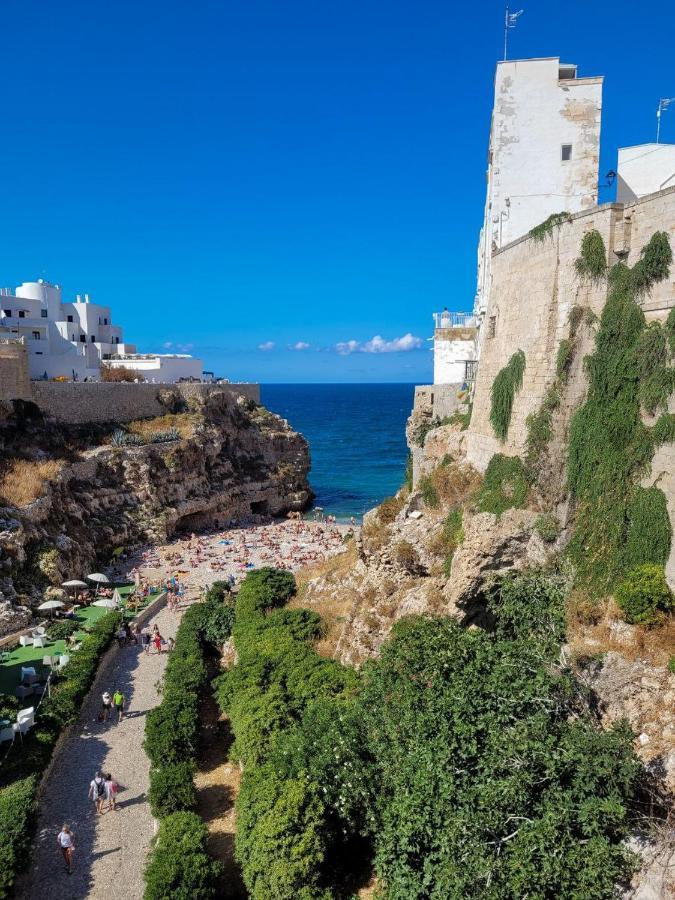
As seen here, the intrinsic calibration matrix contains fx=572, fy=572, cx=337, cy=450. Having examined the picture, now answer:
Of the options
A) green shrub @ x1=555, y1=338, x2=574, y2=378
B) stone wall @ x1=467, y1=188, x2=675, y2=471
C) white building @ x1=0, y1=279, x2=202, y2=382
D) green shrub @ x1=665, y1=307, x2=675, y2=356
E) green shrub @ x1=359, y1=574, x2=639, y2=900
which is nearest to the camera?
green shrub @ x1=359, y1=574, x2=639, y2=900

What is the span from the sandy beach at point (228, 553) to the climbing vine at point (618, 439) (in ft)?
69.0

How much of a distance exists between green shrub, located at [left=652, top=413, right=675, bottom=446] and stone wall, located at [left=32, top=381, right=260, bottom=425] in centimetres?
3758

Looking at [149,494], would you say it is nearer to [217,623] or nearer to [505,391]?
[217,623]

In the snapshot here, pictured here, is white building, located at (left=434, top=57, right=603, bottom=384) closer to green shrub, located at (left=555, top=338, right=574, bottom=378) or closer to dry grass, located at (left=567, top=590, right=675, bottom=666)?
green shrub, located at (left=555, top=338, right=574, bottom=378)

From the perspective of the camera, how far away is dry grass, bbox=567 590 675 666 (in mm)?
10797

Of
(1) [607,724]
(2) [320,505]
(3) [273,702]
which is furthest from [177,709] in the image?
(2) [320,505]

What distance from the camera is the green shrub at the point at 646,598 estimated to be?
37.0 feet

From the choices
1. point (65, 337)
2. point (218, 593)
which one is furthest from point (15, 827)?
point (65, 337)

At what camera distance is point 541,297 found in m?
15.0

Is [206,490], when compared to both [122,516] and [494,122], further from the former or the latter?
[494,122]

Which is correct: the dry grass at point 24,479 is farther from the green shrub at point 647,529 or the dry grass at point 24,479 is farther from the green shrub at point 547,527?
the green shrub at point 647,529

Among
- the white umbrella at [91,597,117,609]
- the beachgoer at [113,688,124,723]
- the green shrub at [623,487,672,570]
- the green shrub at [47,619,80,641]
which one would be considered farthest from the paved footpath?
the green shrub at [623,487,672,570]

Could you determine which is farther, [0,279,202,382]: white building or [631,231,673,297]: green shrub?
[0,279,202,382]: white building

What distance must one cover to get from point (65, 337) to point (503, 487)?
168ft
